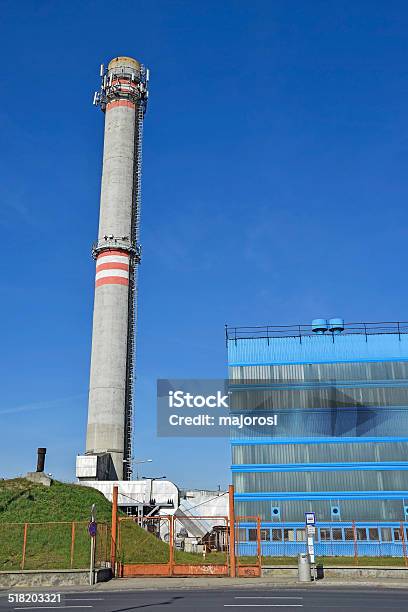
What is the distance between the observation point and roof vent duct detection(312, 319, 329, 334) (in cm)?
5150

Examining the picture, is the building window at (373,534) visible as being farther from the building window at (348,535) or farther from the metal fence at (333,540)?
the building window at (348,535)

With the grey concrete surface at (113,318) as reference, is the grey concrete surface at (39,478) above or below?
Result: below

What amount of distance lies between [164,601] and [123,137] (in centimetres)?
5965

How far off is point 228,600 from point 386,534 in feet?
93.2

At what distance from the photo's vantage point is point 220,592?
2184 cm

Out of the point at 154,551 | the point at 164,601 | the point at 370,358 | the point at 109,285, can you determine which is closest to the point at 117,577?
the point at 164,601

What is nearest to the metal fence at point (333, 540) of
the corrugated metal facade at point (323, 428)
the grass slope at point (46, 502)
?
the corrugated metal facade at point (323, 428)

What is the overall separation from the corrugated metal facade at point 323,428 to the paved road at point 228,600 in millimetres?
22896

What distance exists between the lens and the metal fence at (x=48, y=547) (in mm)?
31188

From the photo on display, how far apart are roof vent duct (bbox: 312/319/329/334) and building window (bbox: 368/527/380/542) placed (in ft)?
53.7

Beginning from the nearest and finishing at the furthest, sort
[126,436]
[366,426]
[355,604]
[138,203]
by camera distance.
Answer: [355,604] < [366,426] < [126,436] < [138,203]

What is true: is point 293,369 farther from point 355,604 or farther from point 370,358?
point 355,604

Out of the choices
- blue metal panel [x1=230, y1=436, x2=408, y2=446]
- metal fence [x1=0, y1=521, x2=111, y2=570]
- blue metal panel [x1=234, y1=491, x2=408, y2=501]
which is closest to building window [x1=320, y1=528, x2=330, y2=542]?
blue metal panel [x1=234, y1=491, x2=408, y2=501]

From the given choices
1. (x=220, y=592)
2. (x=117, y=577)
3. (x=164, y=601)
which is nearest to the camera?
(x=164, y=601)
